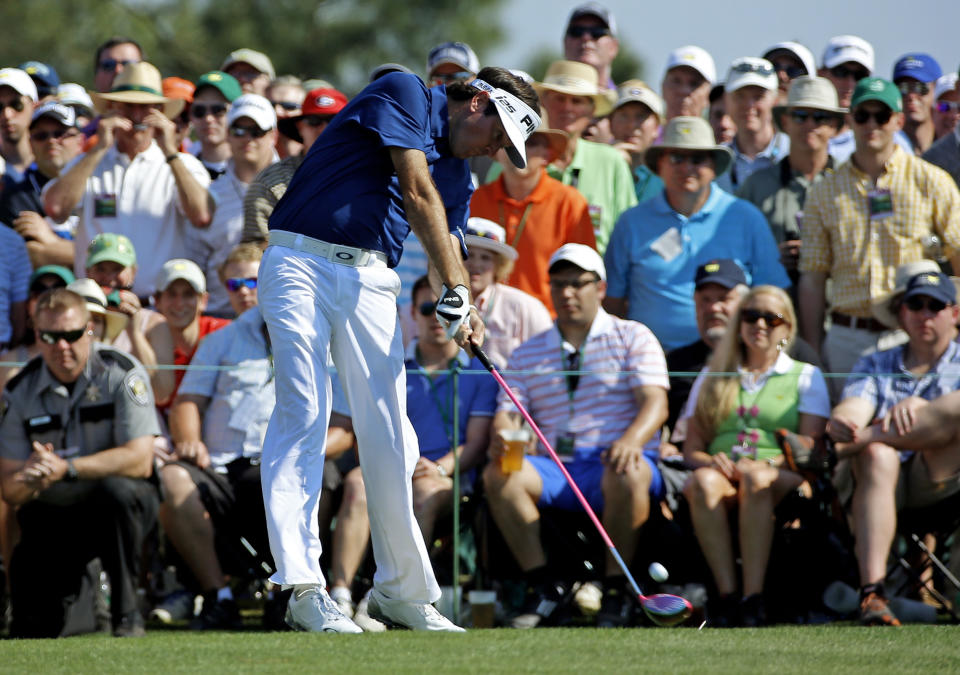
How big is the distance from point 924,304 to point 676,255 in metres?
1.72

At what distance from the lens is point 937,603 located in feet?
27.8

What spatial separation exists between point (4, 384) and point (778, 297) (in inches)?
163

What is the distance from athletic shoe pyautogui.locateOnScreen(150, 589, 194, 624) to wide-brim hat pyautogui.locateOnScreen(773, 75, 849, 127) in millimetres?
4713

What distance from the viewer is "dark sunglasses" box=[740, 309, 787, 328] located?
27.3ft

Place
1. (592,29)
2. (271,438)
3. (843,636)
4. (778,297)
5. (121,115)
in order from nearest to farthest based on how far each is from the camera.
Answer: (271,438) → (843,636) → (778,297) → (121,115) → (592,29)

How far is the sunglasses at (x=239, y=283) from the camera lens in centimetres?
927

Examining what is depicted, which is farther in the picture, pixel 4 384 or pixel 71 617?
pixel 4 384

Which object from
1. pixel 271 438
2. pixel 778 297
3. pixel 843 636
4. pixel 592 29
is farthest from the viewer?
pixel 592 29

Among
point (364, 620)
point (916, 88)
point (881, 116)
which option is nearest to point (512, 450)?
point (364, 620)

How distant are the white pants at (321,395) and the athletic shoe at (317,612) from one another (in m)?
0.07

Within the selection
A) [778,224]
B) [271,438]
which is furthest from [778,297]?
[271,438]

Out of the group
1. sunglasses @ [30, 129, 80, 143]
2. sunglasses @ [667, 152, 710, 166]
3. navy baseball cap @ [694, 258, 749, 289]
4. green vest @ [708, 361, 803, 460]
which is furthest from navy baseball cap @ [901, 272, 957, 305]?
sunglasses @ [30, 129, 80, 143]

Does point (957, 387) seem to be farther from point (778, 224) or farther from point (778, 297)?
point (778, 224)

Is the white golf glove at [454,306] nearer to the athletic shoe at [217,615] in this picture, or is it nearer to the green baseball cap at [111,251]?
the athletic shoe at [217,615]
